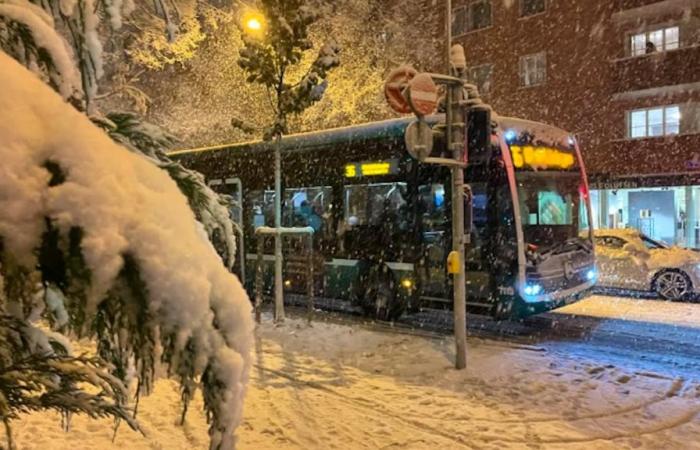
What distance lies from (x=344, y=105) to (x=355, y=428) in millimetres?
16404

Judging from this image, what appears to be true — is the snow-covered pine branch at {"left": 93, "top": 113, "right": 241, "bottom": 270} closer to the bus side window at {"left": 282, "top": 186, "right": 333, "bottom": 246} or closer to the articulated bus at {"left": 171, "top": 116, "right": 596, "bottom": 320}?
the articulated bus at {"left": 171, "top": 116, "right": 596, "bottom": 320}

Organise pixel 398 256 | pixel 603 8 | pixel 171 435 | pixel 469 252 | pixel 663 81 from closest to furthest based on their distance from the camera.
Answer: pixel 171 435 < pixel 469 252 < pixel 398 256 < pixel 663 81 < pixel 603 8

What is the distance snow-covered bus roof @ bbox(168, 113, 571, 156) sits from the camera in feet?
33.9

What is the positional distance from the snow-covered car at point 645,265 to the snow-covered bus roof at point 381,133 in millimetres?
4892

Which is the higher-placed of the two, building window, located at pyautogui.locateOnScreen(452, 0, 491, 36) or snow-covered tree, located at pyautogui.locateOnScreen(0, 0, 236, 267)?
building window, located at pyautogui.locateOnScreen(452, 0, 491, 36)

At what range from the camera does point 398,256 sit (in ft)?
36.6

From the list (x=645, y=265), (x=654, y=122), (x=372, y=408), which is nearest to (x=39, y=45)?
(x=372, y=408)

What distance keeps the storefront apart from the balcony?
11.6 ft

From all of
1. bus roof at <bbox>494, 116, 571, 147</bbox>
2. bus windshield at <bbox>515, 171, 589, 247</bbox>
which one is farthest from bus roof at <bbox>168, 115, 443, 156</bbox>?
bus windshield at <bbox>515, 171, 589, 247</bbox>

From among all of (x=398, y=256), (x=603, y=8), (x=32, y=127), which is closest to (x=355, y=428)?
(x=32, y=127)

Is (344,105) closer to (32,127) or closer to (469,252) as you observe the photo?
(469,252)

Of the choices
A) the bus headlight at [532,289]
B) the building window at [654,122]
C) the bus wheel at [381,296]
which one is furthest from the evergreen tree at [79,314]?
the building window at [654,122]

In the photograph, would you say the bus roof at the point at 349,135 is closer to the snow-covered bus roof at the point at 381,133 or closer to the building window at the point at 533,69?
the snow-covered bus roof at the point at 381,133

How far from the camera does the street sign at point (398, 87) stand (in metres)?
7.82
